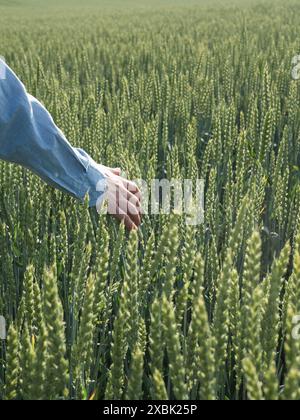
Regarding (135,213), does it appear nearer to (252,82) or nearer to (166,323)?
(166,323)

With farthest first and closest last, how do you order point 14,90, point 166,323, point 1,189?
point 1,189, point 14,90, point 166,323

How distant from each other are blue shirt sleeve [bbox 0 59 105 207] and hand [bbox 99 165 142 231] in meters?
0.02

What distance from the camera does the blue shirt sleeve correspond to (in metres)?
0.86

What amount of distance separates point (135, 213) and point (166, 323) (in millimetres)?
498

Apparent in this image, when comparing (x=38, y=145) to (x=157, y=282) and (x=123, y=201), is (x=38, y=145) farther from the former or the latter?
(x=157, y=282)

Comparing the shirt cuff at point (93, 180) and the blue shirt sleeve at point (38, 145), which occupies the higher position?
the blue shirt sleeve at point (38, 145)

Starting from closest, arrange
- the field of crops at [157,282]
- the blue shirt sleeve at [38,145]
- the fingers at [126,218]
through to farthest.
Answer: the field of crops at [157,282], the blue shirt sleeve at [38,145], the fingers at [126,218]

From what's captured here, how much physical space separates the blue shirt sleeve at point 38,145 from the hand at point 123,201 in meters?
0.02

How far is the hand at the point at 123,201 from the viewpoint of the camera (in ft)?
3.17

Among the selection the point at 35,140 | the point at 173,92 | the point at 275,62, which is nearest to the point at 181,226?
the point at 35,140

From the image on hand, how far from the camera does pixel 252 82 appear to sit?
2453mm

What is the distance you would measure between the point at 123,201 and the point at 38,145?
170 millimetres

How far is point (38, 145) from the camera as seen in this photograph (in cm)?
91

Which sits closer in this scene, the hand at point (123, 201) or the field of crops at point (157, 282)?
the field of crops at point (157, 282)
